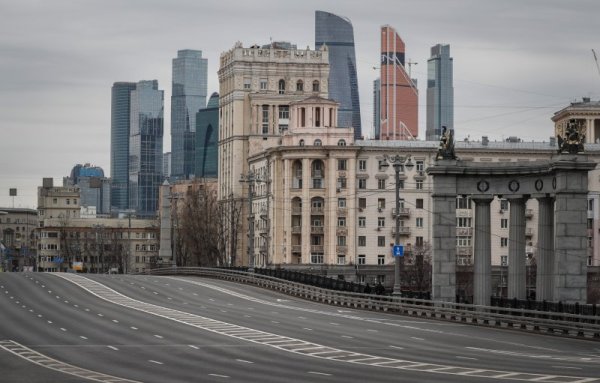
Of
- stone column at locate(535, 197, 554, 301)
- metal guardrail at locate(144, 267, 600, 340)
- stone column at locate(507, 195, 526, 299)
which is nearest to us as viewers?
metal guardrail at locate(144, 267, 600, 340)

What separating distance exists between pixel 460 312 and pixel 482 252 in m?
5.40

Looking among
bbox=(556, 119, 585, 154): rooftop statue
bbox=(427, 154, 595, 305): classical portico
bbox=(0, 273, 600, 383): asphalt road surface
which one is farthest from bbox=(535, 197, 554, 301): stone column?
bbox=(0, 273, 600, 383): asphalt road surface

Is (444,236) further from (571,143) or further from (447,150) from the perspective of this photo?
(571,143)

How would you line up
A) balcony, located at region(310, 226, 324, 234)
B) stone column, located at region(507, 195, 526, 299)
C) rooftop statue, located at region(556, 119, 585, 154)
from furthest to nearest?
balcony, located at region(310, 226, 324, 234), stone column, located at region(507, 195, 526, 299), rooftop statue, located at region(556, 119, 585, 154)

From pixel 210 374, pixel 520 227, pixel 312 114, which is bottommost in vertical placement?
pixel 210 374

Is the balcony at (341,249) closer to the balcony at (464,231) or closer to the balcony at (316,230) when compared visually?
the balcony at (316,230)

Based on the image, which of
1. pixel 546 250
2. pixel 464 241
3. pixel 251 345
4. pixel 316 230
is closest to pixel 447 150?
pixel 546 250

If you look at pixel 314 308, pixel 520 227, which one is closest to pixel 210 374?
pixel 520 227

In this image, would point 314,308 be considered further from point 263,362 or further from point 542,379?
point 542,379

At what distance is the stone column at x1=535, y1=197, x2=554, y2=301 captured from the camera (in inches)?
3327

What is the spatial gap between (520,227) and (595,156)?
93.7 m

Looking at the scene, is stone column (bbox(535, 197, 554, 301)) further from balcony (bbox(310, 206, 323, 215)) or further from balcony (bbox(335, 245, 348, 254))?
balcony (bbox(310, 206, 323, 215))

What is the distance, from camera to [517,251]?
87.2 m

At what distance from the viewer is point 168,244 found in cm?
17812
